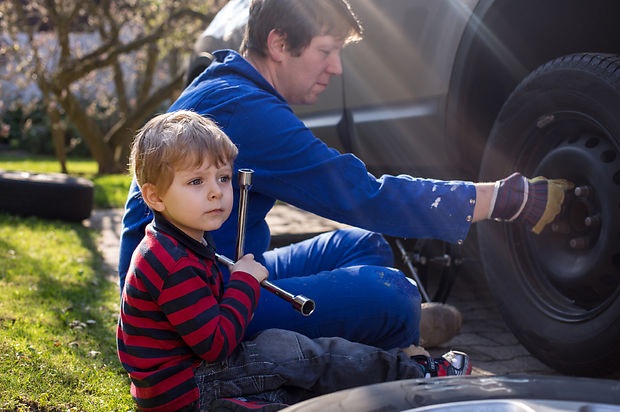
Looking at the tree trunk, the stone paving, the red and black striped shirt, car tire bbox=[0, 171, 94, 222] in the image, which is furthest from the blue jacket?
the tree trunk

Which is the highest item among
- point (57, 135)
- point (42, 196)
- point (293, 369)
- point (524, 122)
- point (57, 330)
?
point (524, 122)

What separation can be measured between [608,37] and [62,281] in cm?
263

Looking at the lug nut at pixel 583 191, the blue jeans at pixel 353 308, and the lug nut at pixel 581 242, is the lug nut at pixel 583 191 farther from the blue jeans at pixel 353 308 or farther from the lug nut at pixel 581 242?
the blue jeans at pixel 353 308

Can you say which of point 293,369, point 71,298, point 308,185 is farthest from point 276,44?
point 71,298

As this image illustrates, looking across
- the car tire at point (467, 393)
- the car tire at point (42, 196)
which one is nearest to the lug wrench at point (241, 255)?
the car tire at point (467, 393)

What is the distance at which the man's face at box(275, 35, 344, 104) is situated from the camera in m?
2.10

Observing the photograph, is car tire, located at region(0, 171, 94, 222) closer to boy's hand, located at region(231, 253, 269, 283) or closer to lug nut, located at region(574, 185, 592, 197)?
boy's hand, located at region(231, 253, 269, 283)

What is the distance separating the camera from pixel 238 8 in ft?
11.8

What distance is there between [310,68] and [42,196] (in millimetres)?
3550

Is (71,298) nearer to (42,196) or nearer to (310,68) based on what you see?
(310,68)

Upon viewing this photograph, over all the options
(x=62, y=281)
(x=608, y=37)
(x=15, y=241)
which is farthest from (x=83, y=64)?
(x=608, y=37)

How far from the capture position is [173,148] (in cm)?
156

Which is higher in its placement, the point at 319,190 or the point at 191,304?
the point at 319,190

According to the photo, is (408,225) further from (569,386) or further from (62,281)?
(62,281)
